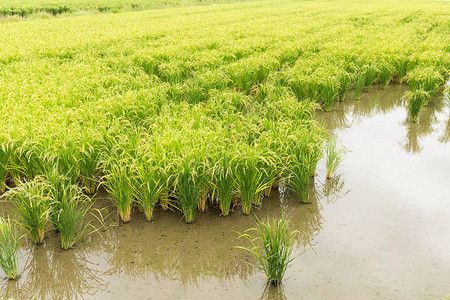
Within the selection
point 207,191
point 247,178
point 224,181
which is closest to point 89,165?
point 207,191

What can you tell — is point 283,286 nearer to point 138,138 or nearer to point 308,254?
point 308,254

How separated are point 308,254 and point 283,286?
53 centimetres

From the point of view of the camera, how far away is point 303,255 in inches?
137

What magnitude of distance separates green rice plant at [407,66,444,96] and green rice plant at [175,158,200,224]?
5.93 meters

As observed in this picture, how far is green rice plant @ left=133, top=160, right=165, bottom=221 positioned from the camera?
386cm

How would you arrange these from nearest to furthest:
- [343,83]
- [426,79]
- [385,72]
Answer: [426,79] → [343,83] → [385,72]

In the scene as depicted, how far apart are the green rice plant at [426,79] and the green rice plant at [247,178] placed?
17.6 feet

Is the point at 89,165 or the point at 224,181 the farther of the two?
the point at 89,165

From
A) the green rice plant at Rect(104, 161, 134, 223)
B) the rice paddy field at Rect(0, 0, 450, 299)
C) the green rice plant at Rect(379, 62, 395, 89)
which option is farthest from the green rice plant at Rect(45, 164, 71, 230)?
the green rice plant at Rect(379, 62, 395, 89)

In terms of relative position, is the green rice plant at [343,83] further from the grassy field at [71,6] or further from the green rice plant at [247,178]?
the grassy field at [71,6]

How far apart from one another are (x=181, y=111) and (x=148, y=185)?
8.84 ft

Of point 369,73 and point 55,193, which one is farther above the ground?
point 369,73

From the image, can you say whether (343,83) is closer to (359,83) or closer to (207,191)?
(359,83)

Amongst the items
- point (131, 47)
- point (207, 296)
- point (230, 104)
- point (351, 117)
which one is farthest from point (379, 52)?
point (207, 296)
